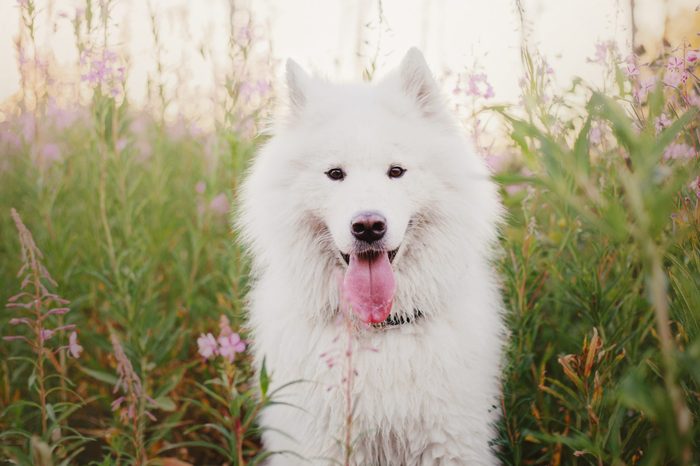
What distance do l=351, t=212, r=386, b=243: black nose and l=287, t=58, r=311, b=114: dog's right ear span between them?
2.69ft

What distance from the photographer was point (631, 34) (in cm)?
245

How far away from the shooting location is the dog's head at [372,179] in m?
2.23

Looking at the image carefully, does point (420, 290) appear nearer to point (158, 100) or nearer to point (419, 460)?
point (419, 460)

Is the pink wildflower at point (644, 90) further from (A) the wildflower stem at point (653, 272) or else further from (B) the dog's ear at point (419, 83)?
(A) the wildflower stem at point (653, 272)

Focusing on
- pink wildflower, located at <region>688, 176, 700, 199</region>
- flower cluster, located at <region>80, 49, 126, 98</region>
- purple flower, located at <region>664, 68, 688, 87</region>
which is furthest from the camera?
flower cluster, located at <region>80, 49, 126, 98</region>

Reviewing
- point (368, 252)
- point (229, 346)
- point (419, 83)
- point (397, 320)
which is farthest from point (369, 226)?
point (419, 83)

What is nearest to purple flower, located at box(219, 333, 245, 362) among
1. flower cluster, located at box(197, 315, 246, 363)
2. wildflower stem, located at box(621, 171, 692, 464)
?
flower cluster, located at box(197, 315, 246, 363)

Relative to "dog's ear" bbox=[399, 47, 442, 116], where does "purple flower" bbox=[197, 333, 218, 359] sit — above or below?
below

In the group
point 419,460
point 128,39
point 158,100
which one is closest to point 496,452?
point 419,460

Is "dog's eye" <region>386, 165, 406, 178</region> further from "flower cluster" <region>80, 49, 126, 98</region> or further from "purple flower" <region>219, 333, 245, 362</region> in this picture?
"flower cluster" <region>80, 49, 126, 98</region>

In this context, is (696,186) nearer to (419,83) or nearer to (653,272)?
(419,83)

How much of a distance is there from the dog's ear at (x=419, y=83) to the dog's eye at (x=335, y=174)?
0.56m

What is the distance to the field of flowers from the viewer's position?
5.38 ft

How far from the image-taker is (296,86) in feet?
8.49
